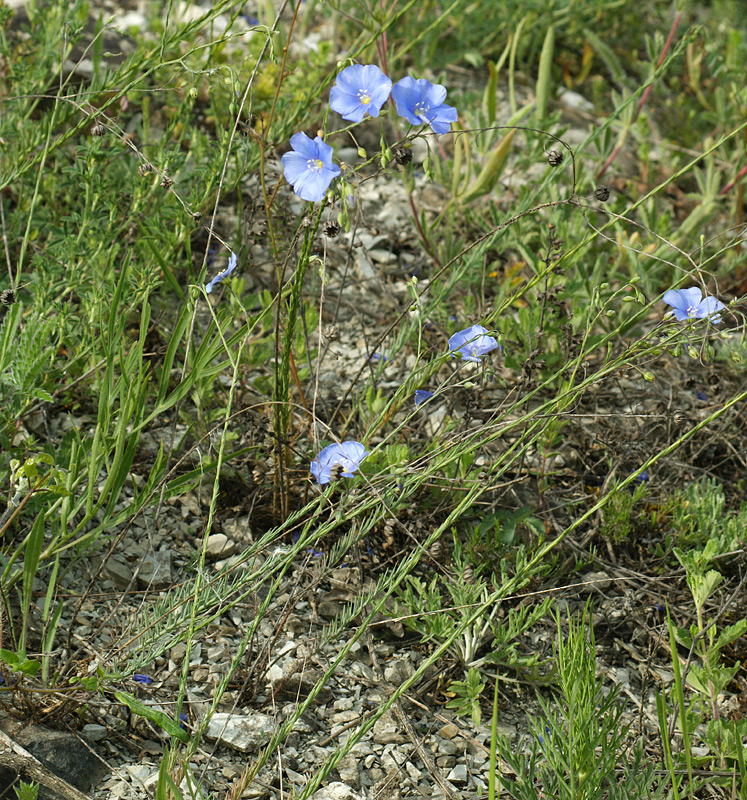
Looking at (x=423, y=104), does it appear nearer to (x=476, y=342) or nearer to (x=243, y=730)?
(x=476, y=342)

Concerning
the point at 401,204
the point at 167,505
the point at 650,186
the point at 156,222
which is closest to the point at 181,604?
the point at 167,505

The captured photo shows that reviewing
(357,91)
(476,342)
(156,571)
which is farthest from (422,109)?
(156,571)

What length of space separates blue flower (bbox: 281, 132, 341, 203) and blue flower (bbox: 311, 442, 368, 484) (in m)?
0.57

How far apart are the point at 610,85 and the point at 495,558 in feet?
10.4

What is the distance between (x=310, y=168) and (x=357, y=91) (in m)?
0.24

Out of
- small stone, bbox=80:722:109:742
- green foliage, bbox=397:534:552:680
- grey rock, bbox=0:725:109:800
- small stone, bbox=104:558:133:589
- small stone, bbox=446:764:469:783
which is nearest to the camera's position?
grey rock, bbox=0:725:109:800

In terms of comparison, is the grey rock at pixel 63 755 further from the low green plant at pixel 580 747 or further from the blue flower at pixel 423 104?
the blue flower at pixel 423 104

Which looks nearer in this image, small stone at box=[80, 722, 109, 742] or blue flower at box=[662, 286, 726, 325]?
small stone at box=[80, 722, 109, 742]

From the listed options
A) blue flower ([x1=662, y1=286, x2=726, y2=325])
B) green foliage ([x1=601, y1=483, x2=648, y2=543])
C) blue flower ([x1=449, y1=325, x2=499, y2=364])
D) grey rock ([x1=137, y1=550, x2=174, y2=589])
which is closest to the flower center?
blue flower ([x1=449, y1=325, x2=499, y2=364])

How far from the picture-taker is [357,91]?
1.74 meters

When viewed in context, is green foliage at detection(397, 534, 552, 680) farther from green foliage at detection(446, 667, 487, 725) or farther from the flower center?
the flower center

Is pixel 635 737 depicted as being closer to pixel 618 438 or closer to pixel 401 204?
pixel 618 438

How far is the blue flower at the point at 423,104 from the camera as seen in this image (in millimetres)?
1729

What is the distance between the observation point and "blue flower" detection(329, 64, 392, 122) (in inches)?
65.3
